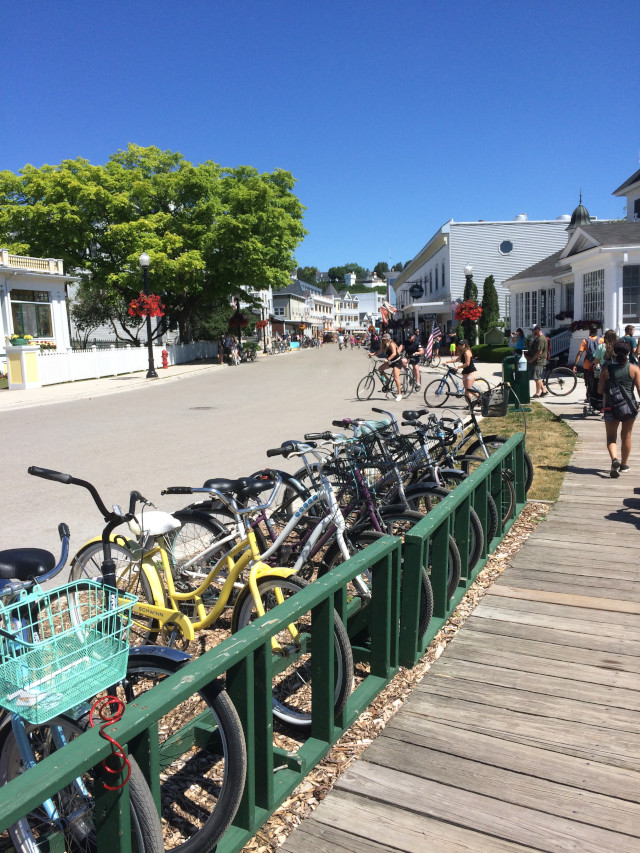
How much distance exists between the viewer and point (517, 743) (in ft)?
10.2

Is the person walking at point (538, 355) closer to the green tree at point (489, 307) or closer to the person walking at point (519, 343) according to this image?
the person walking at point (519, 343)

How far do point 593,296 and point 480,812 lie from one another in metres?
22.2

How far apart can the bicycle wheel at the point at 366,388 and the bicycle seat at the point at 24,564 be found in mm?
15348

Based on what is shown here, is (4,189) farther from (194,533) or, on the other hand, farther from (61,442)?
(194,533)

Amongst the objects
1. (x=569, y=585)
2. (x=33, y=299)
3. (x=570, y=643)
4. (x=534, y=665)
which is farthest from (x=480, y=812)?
(x=33, y=299)

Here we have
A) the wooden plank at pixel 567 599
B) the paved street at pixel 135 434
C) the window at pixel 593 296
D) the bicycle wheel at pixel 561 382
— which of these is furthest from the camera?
the window at pixel 593 296

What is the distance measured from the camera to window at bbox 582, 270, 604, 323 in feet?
70.9

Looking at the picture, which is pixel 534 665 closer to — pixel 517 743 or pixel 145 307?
pixel 517 743

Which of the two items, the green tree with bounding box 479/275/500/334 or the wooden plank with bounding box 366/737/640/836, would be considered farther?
the green tree with bounding box 479/275/500/334

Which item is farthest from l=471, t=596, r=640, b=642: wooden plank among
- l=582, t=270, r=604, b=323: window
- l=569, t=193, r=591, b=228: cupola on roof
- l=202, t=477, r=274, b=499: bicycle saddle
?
l=569, t=193, r=591, b=228: cupola on roof

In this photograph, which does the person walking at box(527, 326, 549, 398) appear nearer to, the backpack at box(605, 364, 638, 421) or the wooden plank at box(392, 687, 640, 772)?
the backpack at box(605, 364, 638, 421)

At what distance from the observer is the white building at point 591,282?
2047cm

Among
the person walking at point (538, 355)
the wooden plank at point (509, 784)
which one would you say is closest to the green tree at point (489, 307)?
the person walking at point (538, 355)

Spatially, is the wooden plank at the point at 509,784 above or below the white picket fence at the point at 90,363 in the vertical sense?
below
